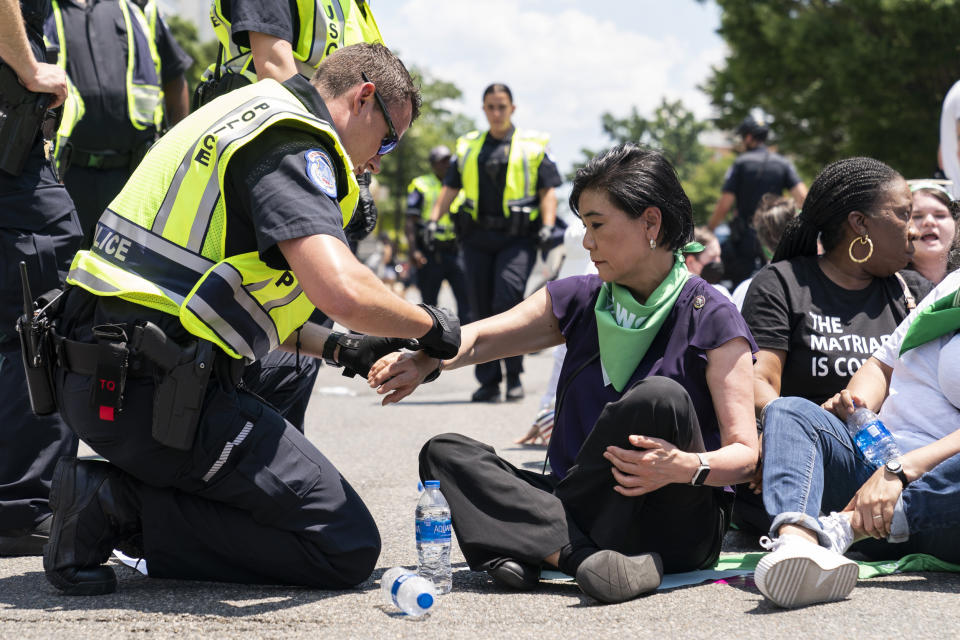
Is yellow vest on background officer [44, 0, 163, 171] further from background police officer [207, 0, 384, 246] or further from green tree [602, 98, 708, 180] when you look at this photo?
green tree [602, 98, 708, 180]

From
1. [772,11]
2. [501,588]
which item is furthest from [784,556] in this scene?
[772,11]

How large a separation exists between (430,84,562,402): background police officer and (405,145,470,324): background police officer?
3.05 feet

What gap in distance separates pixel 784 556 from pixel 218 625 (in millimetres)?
1478

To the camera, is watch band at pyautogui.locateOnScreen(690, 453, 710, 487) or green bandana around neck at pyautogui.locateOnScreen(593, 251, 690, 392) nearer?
watch band at pyautogui.locateOnScreen(690, 453, 710, 487)

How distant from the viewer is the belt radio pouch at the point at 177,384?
314 centimetres

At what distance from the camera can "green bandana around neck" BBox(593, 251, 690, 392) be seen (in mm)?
3527

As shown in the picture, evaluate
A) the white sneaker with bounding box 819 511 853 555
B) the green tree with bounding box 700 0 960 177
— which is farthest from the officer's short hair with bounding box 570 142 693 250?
the green tree with bounding box 700 0 960 177

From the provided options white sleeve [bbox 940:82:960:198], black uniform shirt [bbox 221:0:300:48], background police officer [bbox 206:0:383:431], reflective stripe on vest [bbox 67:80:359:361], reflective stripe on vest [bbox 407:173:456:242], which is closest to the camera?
reflective stripe on vest [bbox 67:80:359:361]

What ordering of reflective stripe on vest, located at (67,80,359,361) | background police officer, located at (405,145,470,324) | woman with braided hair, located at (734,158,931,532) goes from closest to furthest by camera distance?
reflective stripe on vest, located at (67,80,359,361) < woman with braided hair, located at (734,158,931,532) < background police officer, located at (405,145,470,324)

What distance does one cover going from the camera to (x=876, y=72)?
18.5 meters

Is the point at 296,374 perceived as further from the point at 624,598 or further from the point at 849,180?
the point at 849,180

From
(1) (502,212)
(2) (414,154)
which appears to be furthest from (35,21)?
(2) (414,154)

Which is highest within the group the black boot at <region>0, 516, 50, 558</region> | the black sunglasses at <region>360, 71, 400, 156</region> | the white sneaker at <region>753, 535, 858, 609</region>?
the black sunglasses at <region>360, 71, 400, 156</region>

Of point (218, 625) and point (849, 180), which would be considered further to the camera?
point (849, 180)
